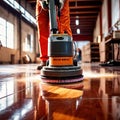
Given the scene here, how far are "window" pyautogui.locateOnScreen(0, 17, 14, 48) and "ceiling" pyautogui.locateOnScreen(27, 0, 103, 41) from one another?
2.73 metres

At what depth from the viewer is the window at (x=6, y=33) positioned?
10753 mm

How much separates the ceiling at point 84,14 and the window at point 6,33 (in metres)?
2.73

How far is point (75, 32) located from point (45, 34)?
21.3 meters

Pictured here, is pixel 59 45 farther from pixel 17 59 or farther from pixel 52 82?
pixel 17 59

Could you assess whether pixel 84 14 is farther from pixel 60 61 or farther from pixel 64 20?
pixel 60 61

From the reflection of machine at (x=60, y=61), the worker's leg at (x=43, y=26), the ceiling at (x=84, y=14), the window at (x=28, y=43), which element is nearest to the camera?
the reflection of machine at (x=60, y=61)

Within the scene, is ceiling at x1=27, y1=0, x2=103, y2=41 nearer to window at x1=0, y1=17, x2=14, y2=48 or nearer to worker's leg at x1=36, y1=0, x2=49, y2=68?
window at x1=0, y1=17, x2=14, y2=48

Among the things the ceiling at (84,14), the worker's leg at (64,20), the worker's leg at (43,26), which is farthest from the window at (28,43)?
the worker's leg at (64,20)

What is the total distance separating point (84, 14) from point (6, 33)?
7404mm

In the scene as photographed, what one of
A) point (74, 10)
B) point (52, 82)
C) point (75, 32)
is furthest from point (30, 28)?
point (52, 82)

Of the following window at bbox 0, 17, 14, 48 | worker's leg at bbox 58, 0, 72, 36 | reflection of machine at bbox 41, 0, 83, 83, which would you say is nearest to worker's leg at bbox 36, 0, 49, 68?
worker's leg at bbox 58, 0, 72, 36

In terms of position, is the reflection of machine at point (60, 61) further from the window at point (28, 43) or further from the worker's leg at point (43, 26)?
the window at point (28, 43)

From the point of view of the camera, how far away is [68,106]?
0.65 m

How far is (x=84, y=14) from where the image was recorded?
55.5 ft
